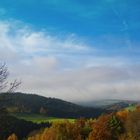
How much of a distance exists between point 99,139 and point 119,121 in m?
13.2

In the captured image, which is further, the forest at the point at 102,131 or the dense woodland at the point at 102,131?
the dense woodland at the point at 102,131

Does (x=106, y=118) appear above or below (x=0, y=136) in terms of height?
above

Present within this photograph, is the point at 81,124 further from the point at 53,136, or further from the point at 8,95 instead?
A: the point at 8,95

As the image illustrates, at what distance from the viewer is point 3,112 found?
28484 mm

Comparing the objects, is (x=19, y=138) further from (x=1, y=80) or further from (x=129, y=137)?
(x=1, y=80)

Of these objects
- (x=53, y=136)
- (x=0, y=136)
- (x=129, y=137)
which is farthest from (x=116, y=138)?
(x=0, y=136)

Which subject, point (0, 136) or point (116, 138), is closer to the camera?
point (0, 136)

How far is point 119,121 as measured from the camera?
17375 cm

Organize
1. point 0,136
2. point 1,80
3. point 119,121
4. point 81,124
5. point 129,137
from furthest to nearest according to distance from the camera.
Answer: point 81,124 → point 119,121 → point 129,137 → point 0,136 → point 1,80

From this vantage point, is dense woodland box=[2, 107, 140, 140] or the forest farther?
dense woodland box=[2, 107, 140, 140]

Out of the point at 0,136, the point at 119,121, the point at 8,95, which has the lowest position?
the point at 0,136

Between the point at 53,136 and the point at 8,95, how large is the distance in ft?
452

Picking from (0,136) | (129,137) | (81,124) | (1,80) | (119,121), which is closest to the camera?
(1,80)

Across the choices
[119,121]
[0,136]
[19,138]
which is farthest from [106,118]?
[0,136]
